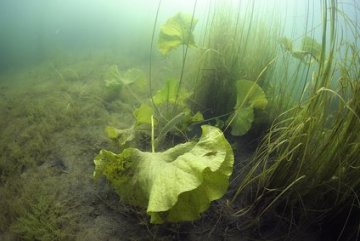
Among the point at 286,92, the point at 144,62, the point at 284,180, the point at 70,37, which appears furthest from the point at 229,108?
the point at 70,37

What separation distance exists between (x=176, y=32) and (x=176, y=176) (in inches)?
61.7

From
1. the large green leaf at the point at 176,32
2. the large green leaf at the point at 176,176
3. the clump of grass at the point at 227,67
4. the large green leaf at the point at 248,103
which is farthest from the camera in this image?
the clump of grass at the point at 227,67

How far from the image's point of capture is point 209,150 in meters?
1.40

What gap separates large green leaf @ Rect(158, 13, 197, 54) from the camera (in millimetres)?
2424

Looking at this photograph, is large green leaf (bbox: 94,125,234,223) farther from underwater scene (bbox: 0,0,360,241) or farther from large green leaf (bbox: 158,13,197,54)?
large green leaf (bbox: 158,13,197,54)

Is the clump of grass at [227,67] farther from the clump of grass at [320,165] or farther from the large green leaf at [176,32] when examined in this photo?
the clump of grass at [320,165]

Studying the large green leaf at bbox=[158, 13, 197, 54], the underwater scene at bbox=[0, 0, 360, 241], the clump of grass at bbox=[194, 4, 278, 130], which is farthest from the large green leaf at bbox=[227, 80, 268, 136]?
the large green leaf at bbox=[158, 13, 197, 54]

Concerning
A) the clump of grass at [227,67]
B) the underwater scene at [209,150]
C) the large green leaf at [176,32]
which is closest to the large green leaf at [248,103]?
the underwater scene at [209,150]

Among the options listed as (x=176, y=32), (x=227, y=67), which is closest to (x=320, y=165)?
(x=227, y=67)

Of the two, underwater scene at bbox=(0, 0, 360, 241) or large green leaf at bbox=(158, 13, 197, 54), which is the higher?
large green leaf at bbox=(158, 13, 197, 54)

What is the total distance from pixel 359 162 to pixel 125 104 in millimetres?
2397

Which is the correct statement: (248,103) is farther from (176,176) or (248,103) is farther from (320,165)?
(176,176)

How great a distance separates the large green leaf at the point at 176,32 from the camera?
2424mm

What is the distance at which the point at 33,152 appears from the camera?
259cm
